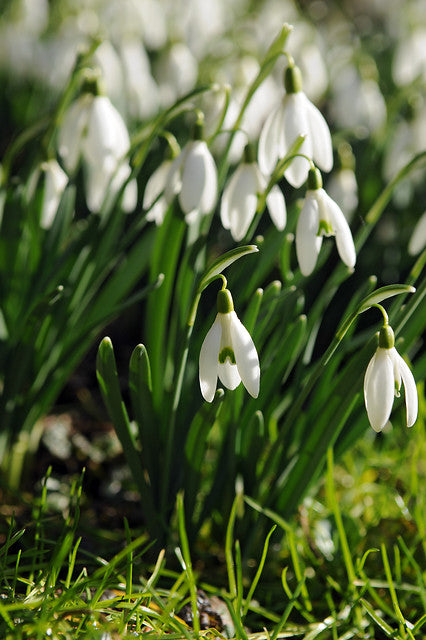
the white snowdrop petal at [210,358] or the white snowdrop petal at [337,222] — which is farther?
the white snowdrop petal at [337,222]

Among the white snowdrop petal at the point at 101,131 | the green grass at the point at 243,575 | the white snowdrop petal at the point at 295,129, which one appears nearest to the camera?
the green grass at the point at 243,575

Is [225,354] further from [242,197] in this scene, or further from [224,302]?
[242,197]

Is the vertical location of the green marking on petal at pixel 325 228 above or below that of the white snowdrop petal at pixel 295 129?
below

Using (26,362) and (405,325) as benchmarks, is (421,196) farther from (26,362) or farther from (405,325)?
(26,362)

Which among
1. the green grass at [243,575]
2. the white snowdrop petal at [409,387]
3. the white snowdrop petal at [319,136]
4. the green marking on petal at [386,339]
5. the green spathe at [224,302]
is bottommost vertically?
the green grass at [243,575]

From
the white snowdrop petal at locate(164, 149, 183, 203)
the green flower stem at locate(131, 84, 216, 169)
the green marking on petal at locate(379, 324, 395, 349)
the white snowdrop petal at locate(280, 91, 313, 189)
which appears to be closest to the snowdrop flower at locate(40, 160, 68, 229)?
the green flower stem at locate(131, 84, 216, 169)

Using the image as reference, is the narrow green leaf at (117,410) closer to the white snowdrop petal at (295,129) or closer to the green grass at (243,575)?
the green grass at (243,575)

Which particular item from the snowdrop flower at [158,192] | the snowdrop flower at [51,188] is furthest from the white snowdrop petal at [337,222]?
the snowdrop flower at [51,188]
